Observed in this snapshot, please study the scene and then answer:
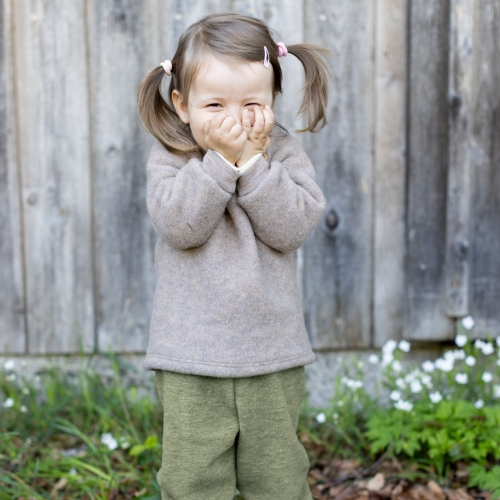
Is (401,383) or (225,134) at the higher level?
(225,134)

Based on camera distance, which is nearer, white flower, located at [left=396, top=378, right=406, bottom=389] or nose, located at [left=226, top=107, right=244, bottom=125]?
nose, located at [left=226, top=107, right=244, bottom=125]

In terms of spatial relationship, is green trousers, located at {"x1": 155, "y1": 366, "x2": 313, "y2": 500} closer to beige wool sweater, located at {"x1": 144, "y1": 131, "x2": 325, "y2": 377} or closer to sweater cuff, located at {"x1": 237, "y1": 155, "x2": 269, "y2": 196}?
beige wool sweater, located at {"x1": 144, "y1": 131, "x2": 325, "y2": 377}

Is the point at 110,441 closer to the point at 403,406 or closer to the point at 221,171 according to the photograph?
the point at 403,406

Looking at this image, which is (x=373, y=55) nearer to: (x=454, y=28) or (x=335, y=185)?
(x=454, y=28)

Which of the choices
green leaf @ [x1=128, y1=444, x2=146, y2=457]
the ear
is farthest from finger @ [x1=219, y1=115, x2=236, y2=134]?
green leaf @ [x1=128, y1=444, x2=146, y2=457]

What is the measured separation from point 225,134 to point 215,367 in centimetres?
62

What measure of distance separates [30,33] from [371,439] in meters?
2.16

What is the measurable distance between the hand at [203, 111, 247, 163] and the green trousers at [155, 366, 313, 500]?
0.63m

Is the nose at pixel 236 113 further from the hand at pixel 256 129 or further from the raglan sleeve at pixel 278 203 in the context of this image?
the raglan sleeve at pixel 278 203

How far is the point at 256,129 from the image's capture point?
1.66 meters

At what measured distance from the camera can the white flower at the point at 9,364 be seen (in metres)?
2.67

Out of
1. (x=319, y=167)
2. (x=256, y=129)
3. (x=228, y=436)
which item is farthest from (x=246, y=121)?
(x=319, y=167)

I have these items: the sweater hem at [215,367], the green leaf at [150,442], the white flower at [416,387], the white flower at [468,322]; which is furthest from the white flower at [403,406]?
the green leaf at [150,442]

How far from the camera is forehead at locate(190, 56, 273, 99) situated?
5.43 feet
